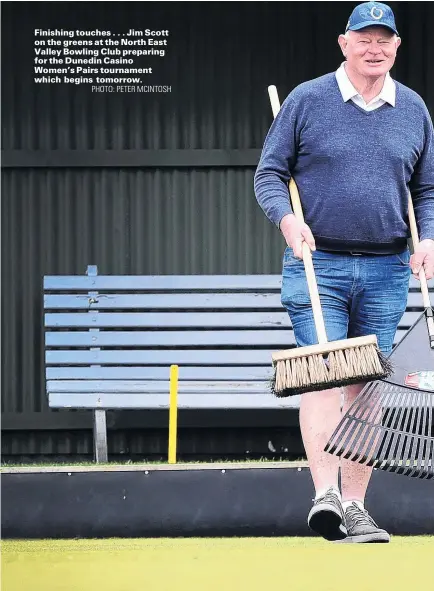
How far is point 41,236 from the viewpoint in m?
7.07

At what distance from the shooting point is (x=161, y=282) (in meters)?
6.82

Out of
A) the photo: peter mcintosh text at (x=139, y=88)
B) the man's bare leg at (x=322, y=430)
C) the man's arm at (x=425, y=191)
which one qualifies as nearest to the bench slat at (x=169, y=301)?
the photo: peter mcintosh text at (x=139, y=88)

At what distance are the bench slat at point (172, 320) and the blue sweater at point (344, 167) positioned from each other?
9.56 ft

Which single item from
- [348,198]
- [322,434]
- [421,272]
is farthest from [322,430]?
[348,198]

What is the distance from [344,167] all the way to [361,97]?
210 millimetres

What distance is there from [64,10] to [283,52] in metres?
1.16

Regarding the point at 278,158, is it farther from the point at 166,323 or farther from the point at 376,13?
the point at 166,323

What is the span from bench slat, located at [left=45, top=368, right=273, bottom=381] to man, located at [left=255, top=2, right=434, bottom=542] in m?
2.75

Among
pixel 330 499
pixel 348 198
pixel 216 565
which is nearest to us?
pixel 330 499

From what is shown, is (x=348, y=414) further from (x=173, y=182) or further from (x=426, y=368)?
(x=173, y=182)

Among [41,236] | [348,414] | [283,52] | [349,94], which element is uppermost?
[283,52]

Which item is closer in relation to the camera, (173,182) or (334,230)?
(334,230)

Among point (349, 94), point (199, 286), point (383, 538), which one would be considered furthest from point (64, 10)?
point (383, 538)

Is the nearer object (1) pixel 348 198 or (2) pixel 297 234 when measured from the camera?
(2) pixel 297 234
